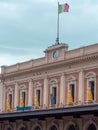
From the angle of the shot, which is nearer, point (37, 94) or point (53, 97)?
point (53, 97)

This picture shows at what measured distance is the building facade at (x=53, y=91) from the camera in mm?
40531

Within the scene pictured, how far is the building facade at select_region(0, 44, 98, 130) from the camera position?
40.5 metres

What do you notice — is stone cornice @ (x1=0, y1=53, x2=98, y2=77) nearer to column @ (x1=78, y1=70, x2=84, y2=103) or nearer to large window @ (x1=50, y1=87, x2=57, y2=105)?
column @ (x1=78, y1=70, x2=84, y2=103)

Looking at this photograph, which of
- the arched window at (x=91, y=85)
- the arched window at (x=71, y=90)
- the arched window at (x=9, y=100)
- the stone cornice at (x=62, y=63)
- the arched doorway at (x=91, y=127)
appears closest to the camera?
the arched doorway at (x=91, y=127)

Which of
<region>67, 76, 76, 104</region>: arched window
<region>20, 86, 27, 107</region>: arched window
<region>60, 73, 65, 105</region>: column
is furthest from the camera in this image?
<region>20, 86, 27, 107</region>: arched window

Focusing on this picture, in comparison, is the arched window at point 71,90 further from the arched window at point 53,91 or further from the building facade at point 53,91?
the arched window at point 53,91

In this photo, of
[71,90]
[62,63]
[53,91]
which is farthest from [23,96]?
[71,90]

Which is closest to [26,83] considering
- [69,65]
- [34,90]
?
[34,90]

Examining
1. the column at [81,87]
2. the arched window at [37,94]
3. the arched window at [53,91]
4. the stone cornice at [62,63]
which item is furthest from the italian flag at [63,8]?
the arched window at [37,94]

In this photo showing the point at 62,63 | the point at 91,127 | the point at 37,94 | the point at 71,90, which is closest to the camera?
the point at 91,127

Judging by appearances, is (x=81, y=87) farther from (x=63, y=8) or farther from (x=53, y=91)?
(x=63, y=8)

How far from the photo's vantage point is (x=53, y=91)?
47125mm

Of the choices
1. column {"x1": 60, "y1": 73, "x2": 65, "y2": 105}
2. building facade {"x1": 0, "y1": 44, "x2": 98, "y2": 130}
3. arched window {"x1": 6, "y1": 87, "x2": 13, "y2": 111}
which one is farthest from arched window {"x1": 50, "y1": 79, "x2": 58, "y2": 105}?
arched window {"x1": 6, "y1": 87, "x2": 13, "y2": 111}

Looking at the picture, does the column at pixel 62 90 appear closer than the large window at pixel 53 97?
Yes
